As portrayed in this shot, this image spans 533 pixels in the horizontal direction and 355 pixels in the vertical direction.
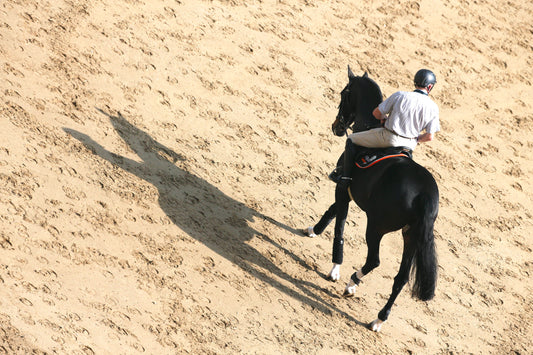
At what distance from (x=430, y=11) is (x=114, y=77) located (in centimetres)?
708

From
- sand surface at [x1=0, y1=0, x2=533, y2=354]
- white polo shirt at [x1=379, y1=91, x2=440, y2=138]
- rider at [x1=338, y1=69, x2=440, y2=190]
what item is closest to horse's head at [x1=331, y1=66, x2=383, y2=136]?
rider at [x1=338, y1=69, x2=440, y2=190]

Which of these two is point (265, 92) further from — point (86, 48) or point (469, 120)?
point (469, 120)

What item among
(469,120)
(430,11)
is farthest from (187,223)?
(430,11)

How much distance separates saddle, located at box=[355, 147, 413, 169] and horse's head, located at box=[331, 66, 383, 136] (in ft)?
1.61

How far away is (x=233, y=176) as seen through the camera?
32.6ft

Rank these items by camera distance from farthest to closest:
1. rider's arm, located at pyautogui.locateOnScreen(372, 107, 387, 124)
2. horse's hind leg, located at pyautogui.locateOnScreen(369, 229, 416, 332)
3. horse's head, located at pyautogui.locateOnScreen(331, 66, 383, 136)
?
horse's head, located at pyautogui.locateOnScreen(331, 66, 383, 136) → rider's arm, located at pyautogui.locateOnScreen(372, 107, 387, 124) → horse's hind leg, located at pyautogui.locateOnScreen(369, 229, 416, 332)

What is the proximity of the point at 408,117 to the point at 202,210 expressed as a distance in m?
2.99

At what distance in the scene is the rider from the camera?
7.84 m

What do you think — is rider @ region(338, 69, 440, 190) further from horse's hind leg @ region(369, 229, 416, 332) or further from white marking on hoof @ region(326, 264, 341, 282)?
white marking on hoof @ region(326, 264, 341, 282)

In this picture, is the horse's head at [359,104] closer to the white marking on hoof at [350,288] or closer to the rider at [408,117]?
the rider at [408,117]

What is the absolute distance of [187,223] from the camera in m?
8.65

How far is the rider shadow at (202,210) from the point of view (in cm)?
838

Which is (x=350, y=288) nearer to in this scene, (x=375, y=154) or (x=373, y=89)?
(x=375, y=154)

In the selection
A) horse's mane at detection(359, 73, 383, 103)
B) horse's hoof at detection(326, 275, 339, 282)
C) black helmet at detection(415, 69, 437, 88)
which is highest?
black helmet at detection(415, 69, 437, 88)
